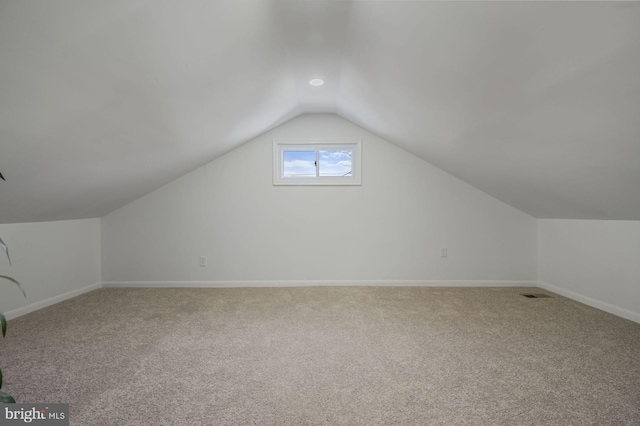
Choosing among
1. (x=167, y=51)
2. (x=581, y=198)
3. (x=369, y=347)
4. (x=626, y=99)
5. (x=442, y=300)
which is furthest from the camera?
(x=442, y=300)

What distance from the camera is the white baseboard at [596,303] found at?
2.78 meters

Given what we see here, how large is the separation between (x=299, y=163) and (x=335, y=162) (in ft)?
1.63

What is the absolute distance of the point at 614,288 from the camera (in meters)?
2.96

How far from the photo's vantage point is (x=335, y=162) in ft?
13.9

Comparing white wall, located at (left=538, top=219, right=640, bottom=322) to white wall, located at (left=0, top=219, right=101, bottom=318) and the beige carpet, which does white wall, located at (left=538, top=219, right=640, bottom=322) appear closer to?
the beige carpet

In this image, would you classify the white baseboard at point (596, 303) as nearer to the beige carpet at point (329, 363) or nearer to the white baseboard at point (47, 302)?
the beige carpet at point (329, 363)

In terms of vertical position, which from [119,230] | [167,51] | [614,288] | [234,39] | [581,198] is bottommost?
[614,288]

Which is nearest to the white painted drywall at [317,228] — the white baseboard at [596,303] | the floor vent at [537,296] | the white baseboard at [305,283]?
the white baseboard at [305,283]

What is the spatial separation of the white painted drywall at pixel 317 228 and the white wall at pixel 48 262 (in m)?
0.22

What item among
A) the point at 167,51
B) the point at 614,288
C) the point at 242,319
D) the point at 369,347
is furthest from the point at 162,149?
the point at 614,288

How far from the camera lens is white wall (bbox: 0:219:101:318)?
2896mm

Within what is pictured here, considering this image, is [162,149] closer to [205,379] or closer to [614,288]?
[205,379]

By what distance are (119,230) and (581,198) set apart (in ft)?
17.0

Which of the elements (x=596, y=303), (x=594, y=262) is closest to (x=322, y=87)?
(x=594, y=262)
